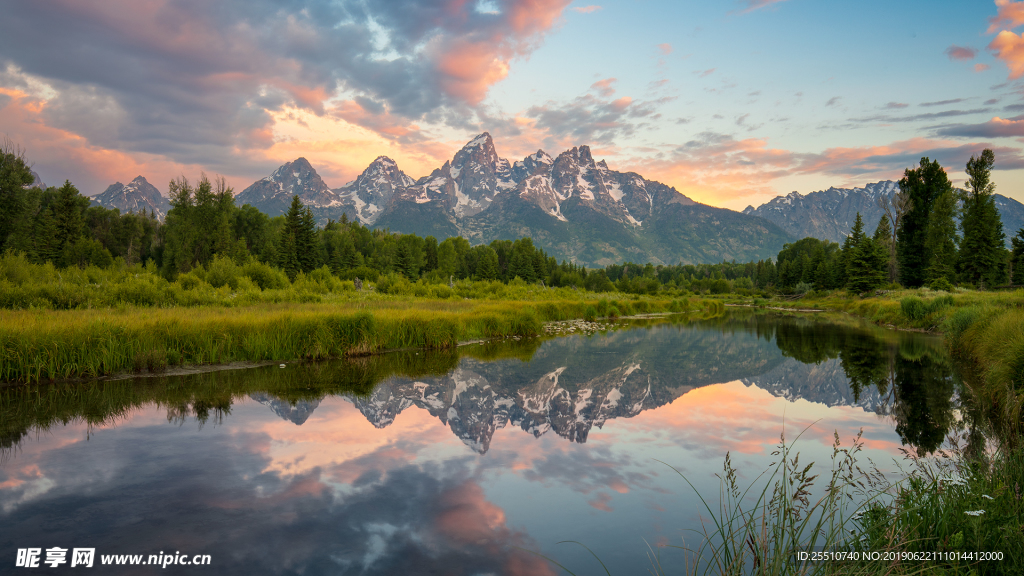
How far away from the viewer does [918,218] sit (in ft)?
162

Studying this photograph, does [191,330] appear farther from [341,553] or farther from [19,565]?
[341,553]

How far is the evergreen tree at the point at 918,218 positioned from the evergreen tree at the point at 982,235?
9.79ft

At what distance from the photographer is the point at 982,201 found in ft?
138

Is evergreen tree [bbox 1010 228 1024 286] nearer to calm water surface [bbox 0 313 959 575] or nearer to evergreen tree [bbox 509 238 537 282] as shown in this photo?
calm water surface [bbox 0 313 959 575]

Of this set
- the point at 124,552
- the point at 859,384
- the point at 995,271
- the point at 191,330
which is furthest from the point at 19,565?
the point at 995,271

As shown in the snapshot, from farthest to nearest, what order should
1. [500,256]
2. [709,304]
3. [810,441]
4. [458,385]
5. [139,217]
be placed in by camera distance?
[500,256] < [139,217] < [709,304] < [458,385] < [810,441]

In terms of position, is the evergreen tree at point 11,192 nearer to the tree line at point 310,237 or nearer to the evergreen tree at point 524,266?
the tree line at point 310,237

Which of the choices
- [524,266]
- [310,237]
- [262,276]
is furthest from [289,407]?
[524,266]

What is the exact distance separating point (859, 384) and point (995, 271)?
1727 inches

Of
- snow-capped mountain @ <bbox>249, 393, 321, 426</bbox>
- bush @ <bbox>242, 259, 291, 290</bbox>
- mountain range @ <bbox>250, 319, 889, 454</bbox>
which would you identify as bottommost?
mountain range @ <bbox>250, 319, 889, 454</bbox>

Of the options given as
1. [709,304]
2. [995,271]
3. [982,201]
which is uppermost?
[982,201]

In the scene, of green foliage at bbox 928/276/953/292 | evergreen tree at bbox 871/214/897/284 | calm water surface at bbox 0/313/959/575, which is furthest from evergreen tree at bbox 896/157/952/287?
calm water surface at bbox 0/313/959/575

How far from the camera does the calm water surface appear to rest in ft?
14.9

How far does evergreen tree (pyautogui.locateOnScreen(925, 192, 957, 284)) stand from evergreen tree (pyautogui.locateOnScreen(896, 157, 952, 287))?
1.00m
